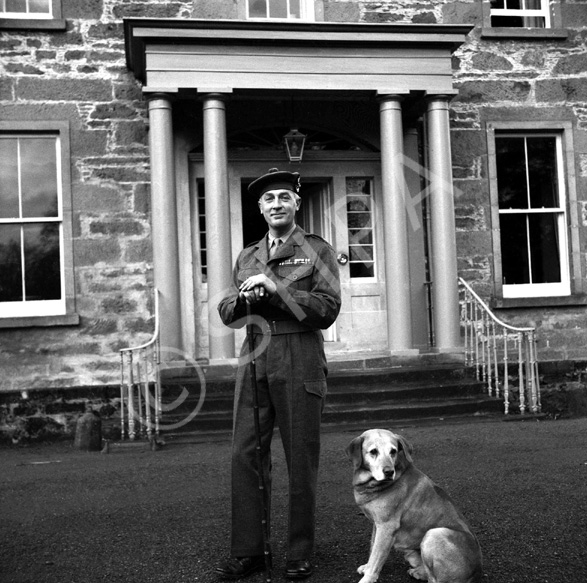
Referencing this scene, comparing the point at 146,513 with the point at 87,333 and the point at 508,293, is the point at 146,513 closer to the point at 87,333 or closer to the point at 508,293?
the point at 87,333

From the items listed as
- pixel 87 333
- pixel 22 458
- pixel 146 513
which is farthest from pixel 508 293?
pixel 146 513

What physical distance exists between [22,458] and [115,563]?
14.6ft

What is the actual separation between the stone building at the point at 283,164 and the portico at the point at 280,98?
24 mm

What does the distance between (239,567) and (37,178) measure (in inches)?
302

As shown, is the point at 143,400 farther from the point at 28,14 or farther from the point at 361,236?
the point at 28,14

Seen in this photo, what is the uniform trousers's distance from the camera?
443 cm

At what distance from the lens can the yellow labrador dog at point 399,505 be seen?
4.01 metres

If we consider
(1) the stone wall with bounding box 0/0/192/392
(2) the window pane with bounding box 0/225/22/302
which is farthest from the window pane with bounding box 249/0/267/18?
(2) the window pane with bounding box 0/225/22/302

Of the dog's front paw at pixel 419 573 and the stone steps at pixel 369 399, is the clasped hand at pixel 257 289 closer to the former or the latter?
the dog's front paw at pixel 419 573

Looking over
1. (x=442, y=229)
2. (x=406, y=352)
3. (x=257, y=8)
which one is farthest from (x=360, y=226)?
(x=257, y=8)

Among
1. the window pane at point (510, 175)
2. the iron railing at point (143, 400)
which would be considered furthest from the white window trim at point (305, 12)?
the iron railing at point (143, 400)

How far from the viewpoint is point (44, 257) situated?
10984 mm

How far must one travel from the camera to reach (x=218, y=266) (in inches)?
390

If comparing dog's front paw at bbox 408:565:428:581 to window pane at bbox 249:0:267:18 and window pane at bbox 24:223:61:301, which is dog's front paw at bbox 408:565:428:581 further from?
window pane at bbox 249:0:267:18
